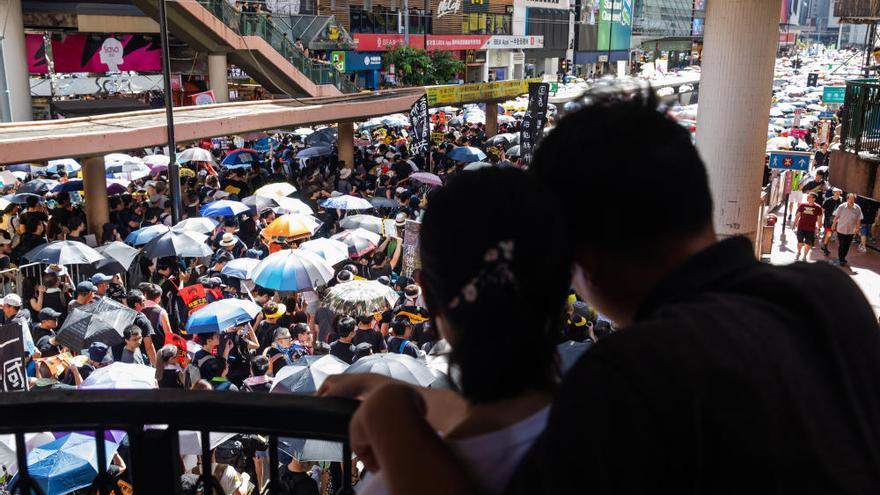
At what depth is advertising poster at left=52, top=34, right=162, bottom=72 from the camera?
95.8 feet

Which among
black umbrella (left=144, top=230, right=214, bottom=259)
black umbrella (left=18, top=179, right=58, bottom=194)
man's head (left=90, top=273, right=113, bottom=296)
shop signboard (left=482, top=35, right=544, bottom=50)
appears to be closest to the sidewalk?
black umbrella (left=144, top=230, right=214, bottom=259)

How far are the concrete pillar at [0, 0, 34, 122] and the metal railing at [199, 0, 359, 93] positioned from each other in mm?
5040

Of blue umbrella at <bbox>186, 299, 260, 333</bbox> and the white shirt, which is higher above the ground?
the white shirt

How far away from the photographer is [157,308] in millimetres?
9711

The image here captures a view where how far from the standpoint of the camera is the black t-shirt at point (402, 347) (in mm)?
8609

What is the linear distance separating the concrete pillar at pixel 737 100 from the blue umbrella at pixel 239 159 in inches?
501

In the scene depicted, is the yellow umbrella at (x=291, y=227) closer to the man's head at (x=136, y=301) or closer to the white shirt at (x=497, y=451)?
the man's head at (x=136, y=301)

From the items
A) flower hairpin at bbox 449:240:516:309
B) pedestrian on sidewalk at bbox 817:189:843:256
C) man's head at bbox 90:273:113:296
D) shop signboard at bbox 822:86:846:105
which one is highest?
flower hairpin at bbox 449:240:516:309

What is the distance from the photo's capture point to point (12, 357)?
7.23m

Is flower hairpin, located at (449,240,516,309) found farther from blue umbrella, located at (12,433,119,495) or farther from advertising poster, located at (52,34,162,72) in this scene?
advertising poster, located at (52,34,162,72)

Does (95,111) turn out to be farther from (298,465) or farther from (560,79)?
(560,79)

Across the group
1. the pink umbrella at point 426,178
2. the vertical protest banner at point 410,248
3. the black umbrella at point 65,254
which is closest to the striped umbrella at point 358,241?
the vertical protest banner at point 410,248

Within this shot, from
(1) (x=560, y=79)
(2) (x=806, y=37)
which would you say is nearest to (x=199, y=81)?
(1) (x=560, y=79)

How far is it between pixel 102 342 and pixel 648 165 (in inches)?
316
